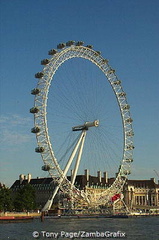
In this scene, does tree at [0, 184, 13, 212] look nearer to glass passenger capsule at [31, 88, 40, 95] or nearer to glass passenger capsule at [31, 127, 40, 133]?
glass passenger capsule at [31, 127, 40, 133]

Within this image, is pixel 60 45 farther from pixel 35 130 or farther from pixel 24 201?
pixel 24 201

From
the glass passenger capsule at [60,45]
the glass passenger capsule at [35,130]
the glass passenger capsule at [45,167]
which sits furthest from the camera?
the glass passenger capsule at [60,45]

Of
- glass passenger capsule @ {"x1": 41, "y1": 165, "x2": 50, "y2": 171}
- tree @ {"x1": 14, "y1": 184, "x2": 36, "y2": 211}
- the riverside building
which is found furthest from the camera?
the riverside building

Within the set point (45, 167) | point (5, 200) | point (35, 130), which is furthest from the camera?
point (5, 200)

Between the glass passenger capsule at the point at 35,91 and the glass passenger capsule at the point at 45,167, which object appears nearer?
the glass passenger capsule at the point at 35,91

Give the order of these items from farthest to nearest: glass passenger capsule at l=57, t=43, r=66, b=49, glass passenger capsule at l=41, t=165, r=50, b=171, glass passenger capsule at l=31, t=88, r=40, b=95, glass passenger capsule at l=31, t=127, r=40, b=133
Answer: glass passenger capsule at l=57, t=43, r=66, b=49 < glass passenger capsule at l=41, t=165, r=50, b=171 < glass passenger capsule at l=31, t=88, r=40, b=95 < glass passenger capsule at l=31, t=127, r=40, b=133

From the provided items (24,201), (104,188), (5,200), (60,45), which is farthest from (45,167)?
(104,188)

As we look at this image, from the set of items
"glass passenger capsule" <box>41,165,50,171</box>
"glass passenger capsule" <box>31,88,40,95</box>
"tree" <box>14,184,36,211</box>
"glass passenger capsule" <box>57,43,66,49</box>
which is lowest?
"tree" <box>14,184,36,211</box>

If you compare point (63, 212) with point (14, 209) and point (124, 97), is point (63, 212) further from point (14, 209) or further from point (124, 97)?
point (124, 97)

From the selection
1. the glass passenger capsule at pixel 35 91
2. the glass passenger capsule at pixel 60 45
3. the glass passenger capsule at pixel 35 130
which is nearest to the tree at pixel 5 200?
the glass passenger capsule at pixel 35 130

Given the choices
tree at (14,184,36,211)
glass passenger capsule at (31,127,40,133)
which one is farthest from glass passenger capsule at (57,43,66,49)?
tree at (14,184,36,211)

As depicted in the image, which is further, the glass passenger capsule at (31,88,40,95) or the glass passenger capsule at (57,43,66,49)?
the glass passenger capsule at (57,43,66,49)

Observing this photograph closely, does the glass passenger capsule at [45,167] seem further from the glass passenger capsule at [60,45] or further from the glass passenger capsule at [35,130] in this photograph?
the glass passenger capsule at [60,45]

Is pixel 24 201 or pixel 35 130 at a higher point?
pixel 35 130
